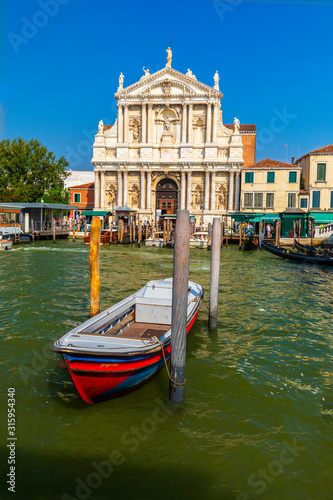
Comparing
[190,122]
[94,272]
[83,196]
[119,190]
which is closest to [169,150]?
[190,122]

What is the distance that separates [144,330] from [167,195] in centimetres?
3359

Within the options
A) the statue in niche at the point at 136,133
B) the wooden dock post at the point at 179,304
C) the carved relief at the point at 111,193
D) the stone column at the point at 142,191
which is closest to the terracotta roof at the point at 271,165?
the stone column at the point at 142,191

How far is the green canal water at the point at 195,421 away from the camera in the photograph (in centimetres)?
385

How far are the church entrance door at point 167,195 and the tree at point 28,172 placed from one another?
426 inches

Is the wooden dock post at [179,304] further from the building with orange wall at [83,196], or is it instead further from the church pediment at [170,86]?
the building with orange wall at [83,196]

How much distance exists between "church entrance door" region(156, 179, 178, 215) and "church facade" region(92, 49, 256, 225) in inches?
4.0

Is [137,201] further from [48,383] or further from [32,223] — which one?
[48,383]

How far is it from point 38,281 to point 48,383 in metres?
8.33

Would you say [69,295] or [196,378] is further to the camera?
[69,295]

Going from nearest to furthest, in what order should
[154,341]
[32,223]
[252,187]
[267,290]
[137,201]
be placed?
[154,341] < [267,290] < [32,223] < [252,187] < [137,201]

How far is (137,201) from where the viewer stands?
132ft

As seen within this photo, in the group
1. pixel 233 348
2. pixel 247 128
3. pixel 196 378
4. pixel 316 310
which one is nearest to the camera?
pixel 196 378

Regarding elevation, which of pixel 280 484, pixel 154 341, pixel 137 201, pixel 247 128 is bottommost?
pixel 280 484

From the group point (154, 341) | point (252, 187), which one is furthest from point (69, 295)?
point (252, 187)
